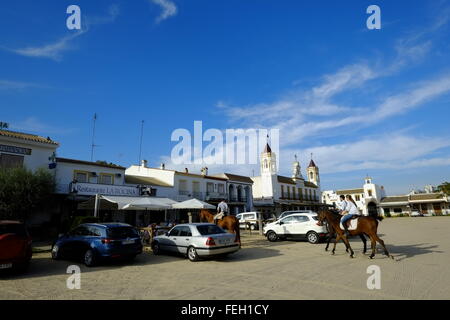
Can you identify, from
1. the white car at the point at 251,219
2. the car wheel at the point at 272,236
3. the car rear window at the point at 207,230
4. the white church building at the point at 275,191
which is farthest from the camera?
the white church building at the point at 275,191

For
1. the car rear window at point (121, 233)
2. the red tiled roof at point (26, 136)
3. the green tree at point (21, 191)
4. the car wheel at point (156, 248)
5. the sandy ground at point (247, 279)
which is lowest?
the sandy ground at point (247, 279)

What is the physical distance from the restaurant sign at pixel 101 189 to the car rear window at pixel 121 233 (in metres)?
14.5

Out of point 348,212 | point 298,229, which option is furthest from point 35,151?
point 348,212

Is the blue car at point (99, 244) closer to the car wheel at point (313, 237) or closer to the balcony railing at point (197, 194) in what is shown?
the car wheel at point (313, 237)

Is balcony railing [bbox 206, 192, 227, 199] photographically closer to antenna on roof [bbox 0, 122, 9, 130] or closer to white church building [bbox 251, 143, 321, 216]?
white church building [bbox 251, 143, 321, 216]

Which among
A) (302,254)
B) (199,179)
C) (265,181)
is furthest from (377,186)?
(302,254)

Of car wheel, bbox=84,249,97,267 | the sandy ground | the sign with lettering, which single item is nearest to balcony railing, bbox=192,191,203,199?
the sign with lettering

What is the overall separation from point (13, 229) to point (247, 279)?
277 inches

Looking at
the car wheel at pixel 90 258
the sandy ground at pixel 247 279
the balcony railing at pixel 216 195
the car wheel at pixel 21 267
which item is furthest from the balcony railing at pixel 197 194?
the car wheel at pixel 21 267

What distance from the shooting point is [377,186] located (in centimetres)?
6906

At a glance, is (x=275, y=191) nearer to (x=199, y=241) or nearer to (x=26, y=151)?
(x=26, y=151)

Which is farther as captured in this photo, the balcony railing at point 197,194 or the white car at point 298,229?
the balcony railing at point 197,194

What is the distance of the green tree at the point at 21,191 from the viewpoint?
60.2ft

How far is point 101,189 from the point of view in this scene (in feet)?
77.8
